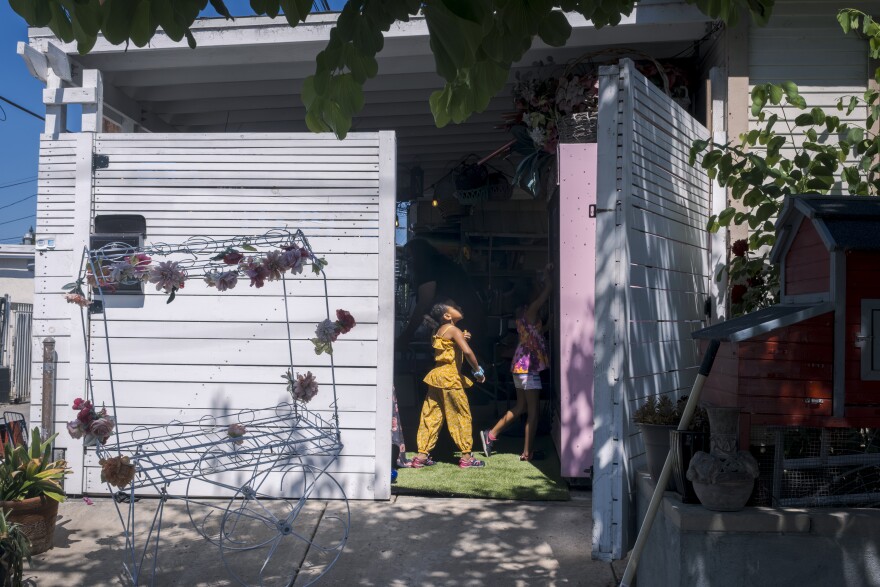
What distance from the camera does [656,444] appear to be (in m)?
4.09

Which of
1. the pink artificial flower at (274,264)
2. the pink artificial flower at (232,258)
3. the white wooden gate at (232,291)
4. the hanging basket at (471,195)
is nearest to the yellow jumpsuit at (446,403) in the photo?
the white wooden gate at (232,291)

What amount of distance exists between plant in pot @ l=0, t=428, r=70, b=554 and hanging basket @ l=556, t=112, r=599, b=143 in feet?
14.6

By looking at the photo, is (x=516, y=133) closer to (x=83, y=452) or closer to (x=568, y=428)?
(x=568, y=428)

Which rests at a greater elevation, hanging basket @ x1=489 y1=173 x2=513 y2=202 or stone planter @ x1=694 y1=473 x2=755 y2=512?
hanging basket @ x1=489 y1=173 x2=513 y2=202

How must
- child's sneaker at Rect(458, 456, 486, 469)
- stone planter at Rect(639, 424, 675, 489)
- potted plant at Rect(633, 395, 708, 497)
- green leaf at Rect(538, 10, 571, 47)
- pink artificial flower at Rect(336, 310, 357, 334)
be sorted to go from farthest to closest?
child's sneaker at Rect(458, 456, 486, 469), pink artificial flower at Rect(336, 310, 357, 334), stone planter at Rect(639, 424, 675, 489), potted plant at Rect(633, 395, 708, 497), green leaf at Rect(538, 10, 571, 47)

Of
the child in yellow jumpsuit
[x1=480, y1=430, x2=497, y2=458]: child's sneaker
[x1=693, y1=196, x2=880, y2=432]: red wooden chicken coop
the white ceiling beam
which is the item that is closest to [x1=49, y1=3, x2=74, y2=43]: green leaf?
[x1=693, y1=196, x2=880, y2=432]: red wooden chicken coop

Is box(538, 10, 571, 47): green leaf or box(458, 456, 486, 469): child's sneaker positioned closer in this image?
box(538, 10, 571, 47): green leaf

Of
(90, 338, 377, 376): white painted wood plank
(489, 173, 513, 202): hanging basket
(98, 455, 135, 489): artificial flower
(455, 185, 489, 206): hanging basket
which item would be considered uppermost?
(489, 173, 513, 202): hanging basket

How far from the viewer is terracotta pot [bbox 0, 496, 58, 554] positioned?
5.07 meters

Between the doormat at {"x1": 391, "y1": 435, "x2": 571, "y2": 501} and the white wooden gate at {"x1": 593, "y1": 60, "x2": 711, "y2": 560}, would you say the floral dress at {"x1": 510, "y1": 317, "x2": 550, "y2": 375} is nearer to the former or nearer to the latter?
the doormat at {"x1": 391, "y1": 435, "x2": 571, "y2": 501}

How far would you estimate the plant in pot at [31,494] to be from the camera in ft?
16.8

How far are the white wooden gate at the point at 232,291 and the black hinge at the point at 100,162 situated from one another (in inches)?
0.6

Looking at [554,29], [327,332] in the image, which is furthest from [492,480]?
[554,29]

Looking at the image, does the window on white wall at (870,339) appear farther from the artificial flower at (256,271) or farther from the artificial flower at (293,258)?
the artificial flower at (256,271)
